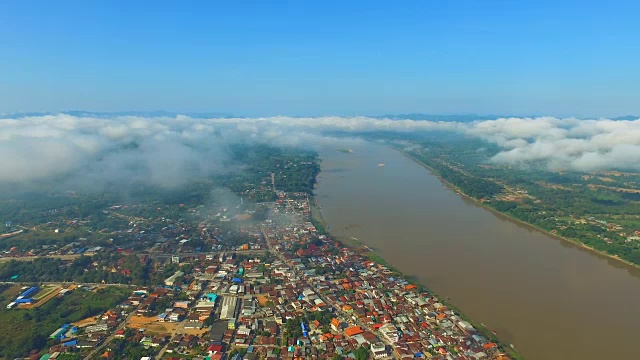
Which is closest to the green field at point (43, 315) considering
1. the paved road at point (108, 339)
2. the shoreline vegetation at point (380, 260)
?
the paved road at point (108, 339)

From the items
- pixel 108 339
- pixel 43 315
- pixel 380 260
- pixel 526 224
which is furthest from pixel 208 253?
pixel 526 224

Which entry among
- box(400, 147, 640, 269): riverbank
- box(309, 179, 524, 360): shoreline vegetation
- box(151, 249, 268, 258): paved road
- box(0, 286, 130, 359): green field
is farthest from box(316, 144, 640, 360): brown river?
box(0, 286, 130, 359): green field

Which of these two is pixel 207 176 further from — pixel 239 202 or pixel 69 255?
pixel 69 255

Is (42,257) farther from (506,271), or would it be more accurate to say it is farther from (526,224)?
(526,224)

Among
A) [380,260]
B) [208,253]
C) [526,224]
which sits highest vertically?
[380,260]

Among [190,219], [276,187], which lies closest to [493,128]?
[276,187]

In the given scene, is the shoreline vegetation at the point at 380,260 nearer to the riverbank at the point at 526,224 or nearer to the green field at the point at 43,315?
the green field at the point at 43,315

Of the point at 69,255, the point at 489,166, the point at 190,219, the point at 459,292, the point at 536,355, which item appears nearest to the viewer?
the point at 536,355
